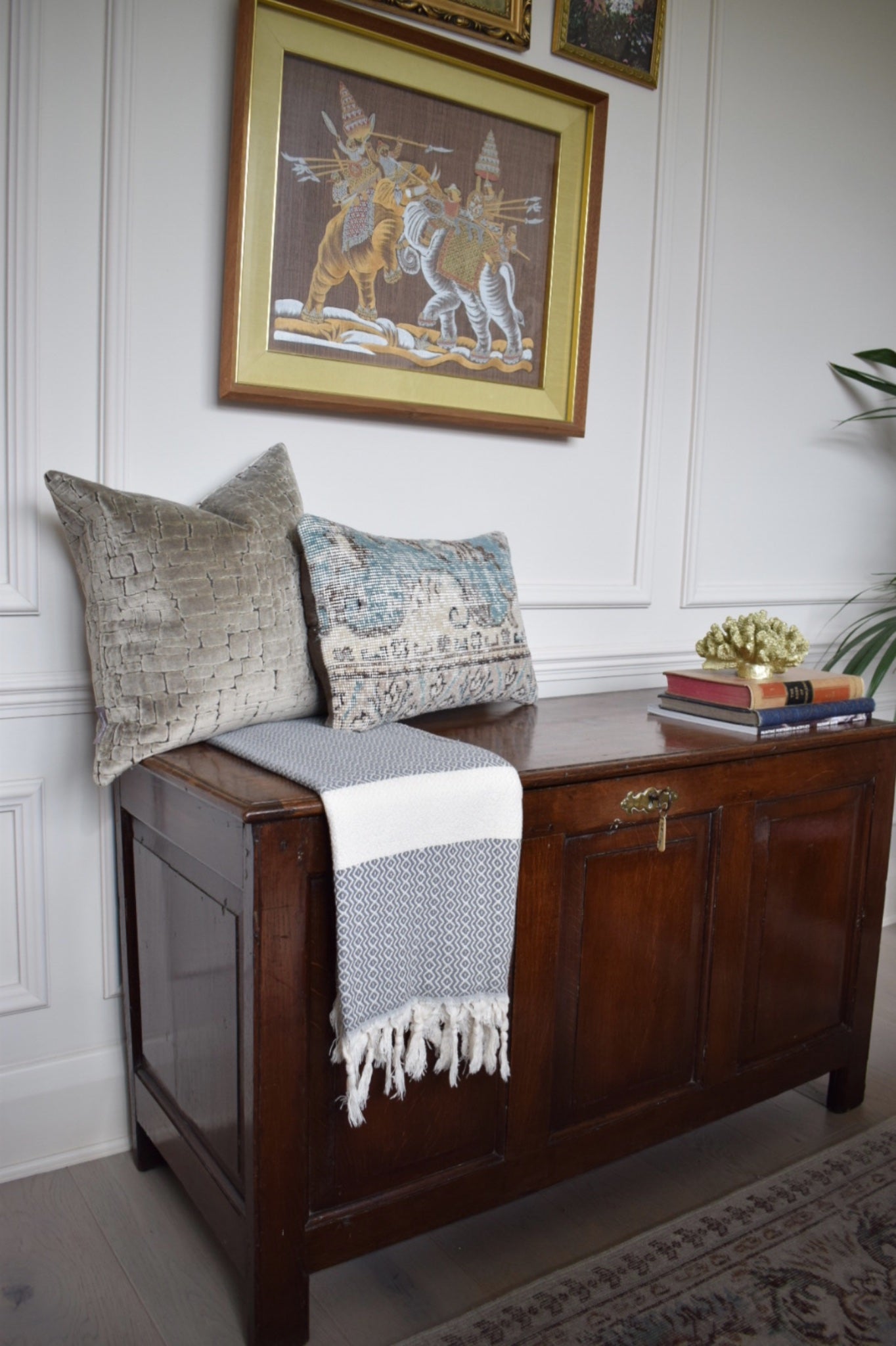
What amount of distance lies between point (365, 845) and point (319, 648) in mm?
422

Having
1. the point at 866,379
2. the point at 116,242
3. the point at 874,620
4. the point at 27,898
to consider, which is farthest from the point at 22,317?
the point at 874,620

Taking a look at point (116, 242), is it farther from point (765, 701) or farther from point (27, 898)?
point (765, 701)

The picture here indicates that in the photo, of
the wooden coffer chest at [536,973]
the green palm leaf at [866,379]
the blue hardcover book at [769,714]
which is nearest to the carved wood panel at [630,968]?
the wooden coffer chest at [536,973]

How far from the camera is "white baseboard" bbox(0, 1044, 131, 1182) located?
175 cm

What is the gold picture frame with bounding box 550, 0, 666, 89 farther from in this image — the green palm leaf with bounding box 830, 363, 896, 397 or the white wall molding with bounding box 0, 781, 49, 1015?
the white wall molding with bounding box 0, 781, 49, 1015

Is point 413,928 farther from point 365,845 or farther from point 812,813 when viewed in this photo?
point 812,813

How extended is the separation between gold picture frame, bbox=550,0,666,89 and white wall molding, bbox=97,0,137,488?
0.92 m

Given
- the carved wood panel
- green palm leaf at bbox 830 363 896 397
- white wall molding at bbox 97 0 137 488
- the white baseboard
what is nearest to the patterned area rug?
the carved wood panel

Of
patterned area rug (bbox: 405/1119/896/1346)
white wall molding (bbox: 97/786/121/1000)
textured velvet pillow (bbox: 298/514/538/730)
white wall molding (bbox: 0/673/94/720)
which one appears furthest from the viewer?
white wall molding (bbox: 97/786/121/1000)

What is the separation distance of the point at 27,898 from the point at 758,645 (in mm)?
1384

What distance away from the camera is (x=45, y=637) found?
1.71 m

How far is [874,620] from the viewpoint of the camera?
9.75ft

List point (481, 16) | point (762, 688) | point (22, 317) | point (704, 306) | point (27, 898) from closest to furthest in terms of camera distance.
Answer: point (22, 317) < point (27, 898) < point (762, 688) < point (481, 16) < point (704, 306)

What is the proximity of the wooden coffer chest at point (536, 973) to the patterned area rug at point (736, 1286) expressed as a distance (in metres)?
0.14
